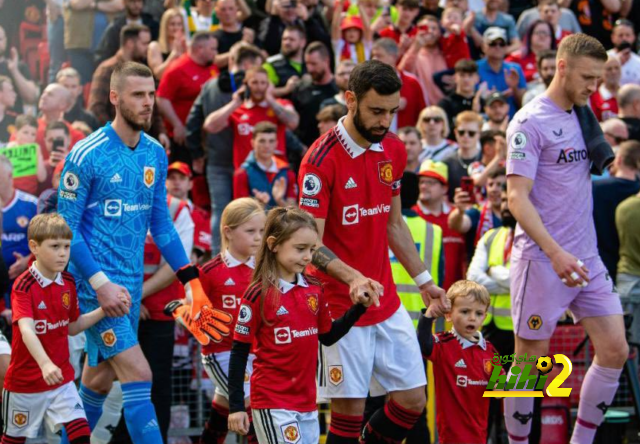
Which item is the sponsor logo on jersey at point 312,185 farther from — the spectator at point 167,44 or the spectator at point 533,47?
the spectator at point 533,47

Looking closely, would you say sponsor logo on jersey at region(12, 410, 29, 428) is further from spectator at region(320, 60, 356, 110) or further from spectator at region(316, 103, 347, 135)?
spectator at region(320, 60, 356, 110)

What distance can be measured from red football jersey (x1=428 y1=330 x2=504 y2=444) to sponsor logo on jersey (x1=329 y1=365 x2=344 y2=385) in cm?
115

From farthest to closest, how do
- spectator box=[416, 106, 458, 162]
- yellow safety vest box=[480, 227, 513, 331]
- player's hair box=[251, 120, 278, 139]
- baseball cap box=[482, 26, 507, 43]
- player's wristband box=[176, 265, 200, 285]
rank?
baseball cap box=[482, 26, 507, 43] < spectator box=[416, 106, 458, 162] < player's hair box=[251, 120, 278, 139] < yellow safety vest box=[480, 227, 513, 331] < player's wristband box=[176, 265, 200, 285]

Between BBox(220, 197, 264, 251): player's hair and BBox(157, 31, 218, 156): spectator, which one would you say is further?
BBox(157, 31, 218, 156): spectator

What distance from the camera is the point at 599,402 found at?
7496 mm

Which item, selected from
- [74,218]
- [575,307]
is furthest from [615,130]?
[74,218]

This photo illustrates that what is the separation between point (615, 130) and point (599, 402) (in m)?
4.89

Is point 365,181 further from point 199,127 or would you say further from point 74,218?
point 199,127

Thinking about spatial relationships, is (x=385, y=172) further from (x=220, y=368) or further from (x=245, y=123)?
(x=245, y=123)

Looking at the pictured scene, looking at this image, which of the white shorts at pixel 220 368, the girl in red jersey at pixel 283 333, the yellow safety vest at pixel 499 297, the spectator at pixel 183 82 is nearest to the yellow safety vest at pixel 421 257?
the yellow safety vest at pixel 499 297

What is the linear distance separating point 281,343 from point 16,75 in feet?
25.8

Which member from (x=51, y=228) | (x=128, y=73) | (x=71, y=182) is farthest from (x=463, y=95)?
(x=51, y=228)

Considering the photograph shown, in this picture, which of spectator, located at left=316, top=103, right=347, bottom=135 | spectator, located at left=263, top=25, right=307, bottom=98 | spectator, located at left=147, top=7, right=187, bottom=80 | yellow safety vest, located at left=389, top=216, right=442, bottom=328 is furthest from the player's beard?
spectator, located at left=147, top=7, right=187, bottom=80

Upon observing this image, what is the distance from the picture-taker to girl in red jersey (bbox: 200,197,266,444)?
25.6 feet
